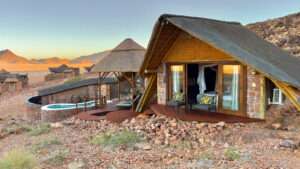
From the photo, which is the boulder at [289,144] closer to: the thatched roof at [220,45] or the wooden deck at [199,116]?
the thatched roof at [220,45]

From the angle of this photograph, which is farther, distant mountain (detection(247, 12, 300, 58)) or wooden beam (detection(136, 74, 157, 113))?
distant mountain (detection(247, 12, 300, 58))

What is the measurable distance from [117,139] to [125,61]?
21.2 ft

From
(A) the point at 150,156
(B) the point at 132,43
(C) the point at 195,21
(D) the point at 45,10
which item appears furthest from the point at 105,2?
(A) the point at 150,156

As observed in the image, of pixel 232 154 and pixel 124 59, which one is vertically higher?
pixel 124 59

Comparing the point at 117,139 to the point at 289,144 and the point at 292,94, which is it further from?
the point at 292,94

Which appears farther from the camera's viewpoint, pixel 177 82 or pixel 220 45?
pixel 177 82

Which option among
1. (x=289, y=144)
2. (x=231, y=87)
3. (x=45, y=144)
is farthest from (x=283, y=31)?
(x=45, y=144)

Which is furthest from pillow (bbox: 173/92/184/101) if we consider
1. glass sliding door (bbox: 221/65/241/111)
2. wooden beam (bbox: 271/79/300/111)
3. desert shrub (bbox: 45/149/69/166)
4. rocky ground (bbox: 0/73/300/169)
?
desert shrub (bbox: 45/149/69/166)

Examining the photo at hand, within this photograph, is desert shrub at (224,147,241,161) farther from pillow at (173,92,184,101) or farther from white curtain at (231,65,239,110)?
pillow at (173,92,184,101)

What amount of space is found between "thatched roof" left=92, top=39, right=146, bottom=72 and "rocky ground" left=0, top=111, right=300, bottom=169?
13.1ft

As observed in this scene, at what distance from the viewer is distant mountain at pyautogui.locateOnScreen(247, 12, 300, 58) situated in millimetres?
21359

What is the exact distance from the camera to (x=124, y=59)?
44.5ft

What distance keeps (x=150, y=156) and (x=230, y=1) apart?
726 inches

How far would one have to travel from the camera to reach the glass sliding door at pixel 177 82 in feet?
37.8
